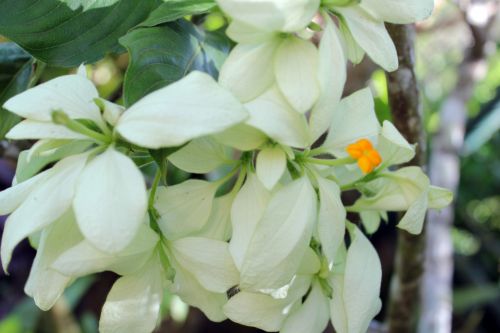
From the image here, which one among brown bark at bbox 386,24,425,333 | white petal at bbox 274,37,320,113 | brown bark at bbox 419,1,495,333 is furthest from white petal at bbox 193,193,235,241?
brown bark at bbox 419,1,495,333

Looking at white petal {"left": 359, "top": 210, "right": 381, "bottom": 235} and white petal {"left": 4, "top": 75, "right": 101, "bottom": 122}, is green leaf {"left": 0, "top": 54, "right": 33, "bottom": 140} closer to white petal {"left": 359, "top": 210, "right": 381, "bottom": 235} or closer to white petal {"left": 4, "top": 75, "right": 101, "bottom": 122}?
white petal {"left": 4, "top": 75, "right": 101, "bottom": 122}

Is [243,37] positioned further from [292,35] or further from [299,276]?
[299,276]

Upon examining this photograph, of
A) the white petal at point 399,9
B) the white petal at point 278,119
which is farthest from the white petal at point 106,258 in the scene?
the white petal at point 399,9

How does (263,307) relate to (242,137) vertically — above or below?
below

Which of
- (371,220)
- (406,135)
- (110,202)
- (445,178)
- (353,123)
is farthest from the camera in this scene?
(445,178)

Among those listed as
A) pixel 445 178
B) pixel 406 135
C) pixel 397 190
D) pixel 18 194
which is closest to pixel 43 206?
pixel 18 194

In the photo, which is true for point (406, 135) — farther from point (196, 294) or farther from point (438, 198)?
point (196, 294)
